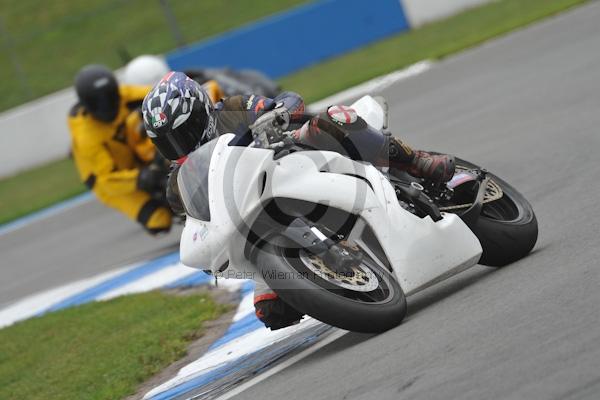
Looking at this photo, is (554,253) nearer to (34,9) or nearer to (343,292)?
(343,292)

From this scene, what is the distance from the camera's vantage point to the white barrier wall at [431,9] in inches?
885

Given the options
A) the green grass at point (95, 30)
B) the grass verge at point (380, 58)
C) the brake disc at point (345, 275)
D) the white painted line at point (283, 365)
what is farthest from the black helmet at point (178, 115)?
the green grass at point (95, 30)

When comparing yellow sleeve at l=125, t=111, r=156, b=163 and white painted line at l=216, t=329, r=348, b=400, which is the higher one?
white painted line at l=216, t=329, r=348, b=400

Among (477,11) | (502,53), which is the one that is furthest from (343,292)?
(477,11)

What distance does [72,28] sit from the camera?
28.3 metres

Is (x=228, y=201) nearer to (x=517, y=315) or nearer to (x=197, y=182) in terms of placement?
(x=197, y=182)

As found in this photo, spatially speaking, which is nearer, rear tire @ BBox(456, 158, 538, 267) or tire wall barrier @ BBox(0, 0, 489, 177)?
rear tire @ BBox(456, 158, 538, 267)

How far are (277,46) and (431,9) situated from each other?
289cm

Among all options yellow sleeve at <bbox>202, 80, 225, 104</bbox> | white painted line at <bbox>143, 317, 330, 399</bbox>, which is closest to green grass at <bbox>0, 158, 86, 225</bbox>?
yellow sleeve at <bbox>202, 80, 225, 104</bbox>

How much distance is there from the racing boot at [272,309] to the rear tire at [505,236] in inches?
42.2

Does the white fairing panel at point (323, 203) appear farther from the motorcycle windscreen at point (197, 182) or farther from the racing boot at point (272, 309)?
the racing boot at point (272, 309)

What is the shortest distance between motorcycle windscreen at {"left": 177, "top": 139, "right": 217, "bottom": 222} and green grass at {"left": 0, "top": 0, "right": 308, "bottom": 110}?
19736 mm

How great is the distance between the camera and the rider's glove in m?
5.98

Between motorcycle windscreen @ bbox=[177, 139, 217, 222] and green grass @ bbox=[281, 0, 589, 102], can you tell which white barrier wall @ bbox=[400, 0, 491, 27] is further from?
motorcycle windscreen @ bbox=[177, 139, 217, 222]
